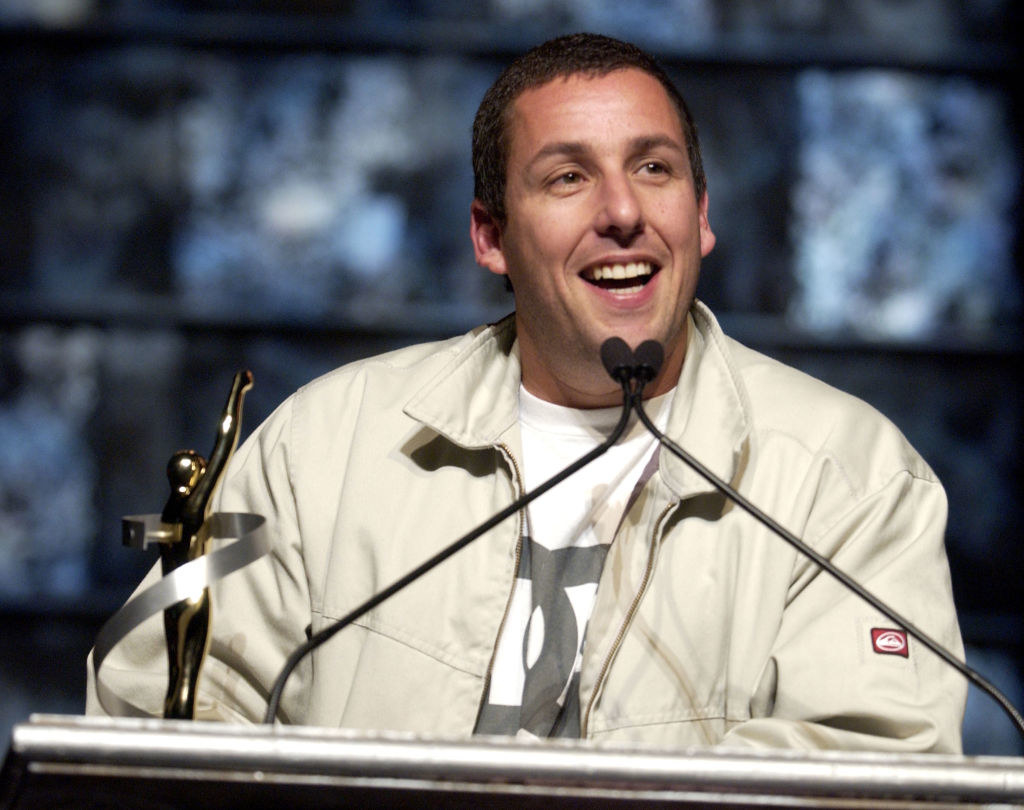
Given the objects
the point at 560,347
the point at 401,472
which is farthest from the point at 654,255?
the point at 401,472

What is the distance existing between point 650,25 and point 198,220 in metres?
1.10

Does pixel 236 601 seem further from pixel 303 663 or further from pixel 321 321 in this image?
pixel 321 321

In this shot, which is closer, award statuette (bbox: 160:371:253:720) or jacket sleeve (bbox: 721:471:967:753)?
award statuette (bbox: 160:371:253:720)

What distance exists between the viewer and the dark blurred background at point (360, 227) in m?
2.98

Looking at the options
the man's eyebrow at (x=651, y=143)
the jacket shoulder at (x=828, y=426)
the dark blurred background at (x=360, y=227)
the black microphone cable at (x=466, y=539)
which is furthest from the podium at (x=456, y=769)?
the dark blurred background at (x=360, y=227)

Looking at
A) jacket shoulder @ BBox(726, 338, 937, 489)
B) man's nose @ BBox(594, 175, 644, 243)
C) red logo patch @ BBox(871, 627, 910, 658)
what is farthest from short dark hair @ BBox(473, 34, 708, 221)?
red logo patch @ BBox(871, 627, 910, 658)

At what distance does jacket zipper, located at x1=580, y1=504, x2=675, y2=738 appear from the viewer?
1549mm

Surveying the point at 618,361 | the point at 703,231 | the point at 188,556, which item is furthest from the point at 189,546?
the point at 703,231

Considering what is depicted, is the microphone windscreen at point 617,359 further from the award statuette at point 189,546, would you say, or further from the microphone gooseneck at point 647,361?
the award statuette at point 189,546

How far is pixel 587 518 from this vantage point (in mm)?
1713

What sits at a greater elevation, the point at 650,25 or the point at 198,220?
the point at 650,25

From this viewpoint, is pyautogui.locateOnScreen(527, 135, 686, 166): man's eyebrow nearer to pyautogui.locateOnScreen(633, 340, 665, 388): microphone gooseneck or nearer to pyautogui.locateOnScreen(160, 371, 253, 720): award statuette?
pyautogui.locateOnScreen(633, 340, 665, 388): microphone gooseneck

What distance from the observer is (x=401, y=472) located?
175 centimetres

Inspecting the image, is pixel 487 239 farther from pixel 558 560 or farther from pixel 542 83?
pixel 558 560
